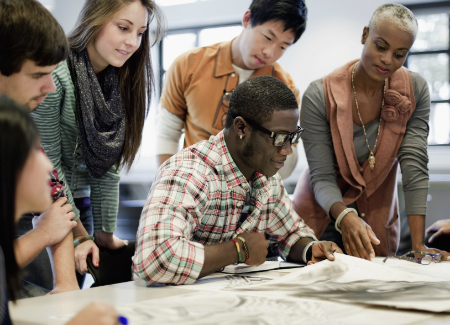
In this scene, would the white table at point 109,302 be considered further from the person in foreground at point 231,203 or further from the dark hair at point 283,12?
the dark hair at point 283,12

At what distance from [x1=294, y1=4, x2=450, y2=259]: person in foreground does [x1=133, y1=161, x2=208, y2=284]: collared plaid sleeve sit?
26.7 inches

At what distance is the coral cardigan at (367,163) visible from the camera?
2.01 metres

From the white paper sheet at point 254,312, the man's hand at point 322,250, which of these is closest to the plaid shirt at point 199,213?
the man's hand at point 322,250

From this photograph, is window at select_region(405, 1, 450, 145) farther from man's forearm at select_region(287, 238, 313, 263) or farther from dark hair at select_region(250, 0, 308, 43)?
man's forearm at select_region(287, 238, 313, 263)

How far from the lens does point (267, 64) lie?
220cm

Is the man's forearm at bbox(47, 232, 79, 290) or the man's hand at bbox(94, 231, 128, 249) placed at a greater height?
the man's forearm at bbox(47, 232, 79, 290)

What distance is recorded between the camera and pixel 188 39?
22.9 ft

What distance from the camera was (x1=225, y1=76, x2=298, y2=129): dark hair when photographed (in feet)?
5.32

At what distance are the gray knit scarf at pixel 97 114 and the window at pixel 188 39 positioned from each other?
506 centimetres

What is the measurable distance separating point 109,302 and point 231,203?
61 cm

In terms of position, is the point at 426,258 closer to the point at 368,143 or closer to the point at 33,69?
the point at 368,143

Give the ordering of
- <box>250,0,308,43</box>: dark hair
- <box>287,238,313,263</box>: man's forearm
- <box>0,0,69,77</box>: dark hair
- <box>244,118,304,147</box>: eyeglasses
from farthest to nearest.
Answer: <box>250,0,308,43</box>: dark hair → <box>287,238,313,263</box>: man's forearm → <box>244,118,304,147</box>: eyeglasses → <box>0,0,69,77</box>: dark hair

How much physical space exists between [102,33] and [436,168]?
4586 millimetres

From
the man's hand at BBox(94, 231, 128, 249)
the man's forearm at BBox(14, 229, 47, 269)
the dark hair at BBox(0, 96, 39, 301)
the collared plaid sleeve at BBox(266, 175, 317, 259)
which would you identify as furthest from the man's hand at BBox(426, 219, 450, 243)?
the dark hair at BBox(0, 96, 39, 301)
